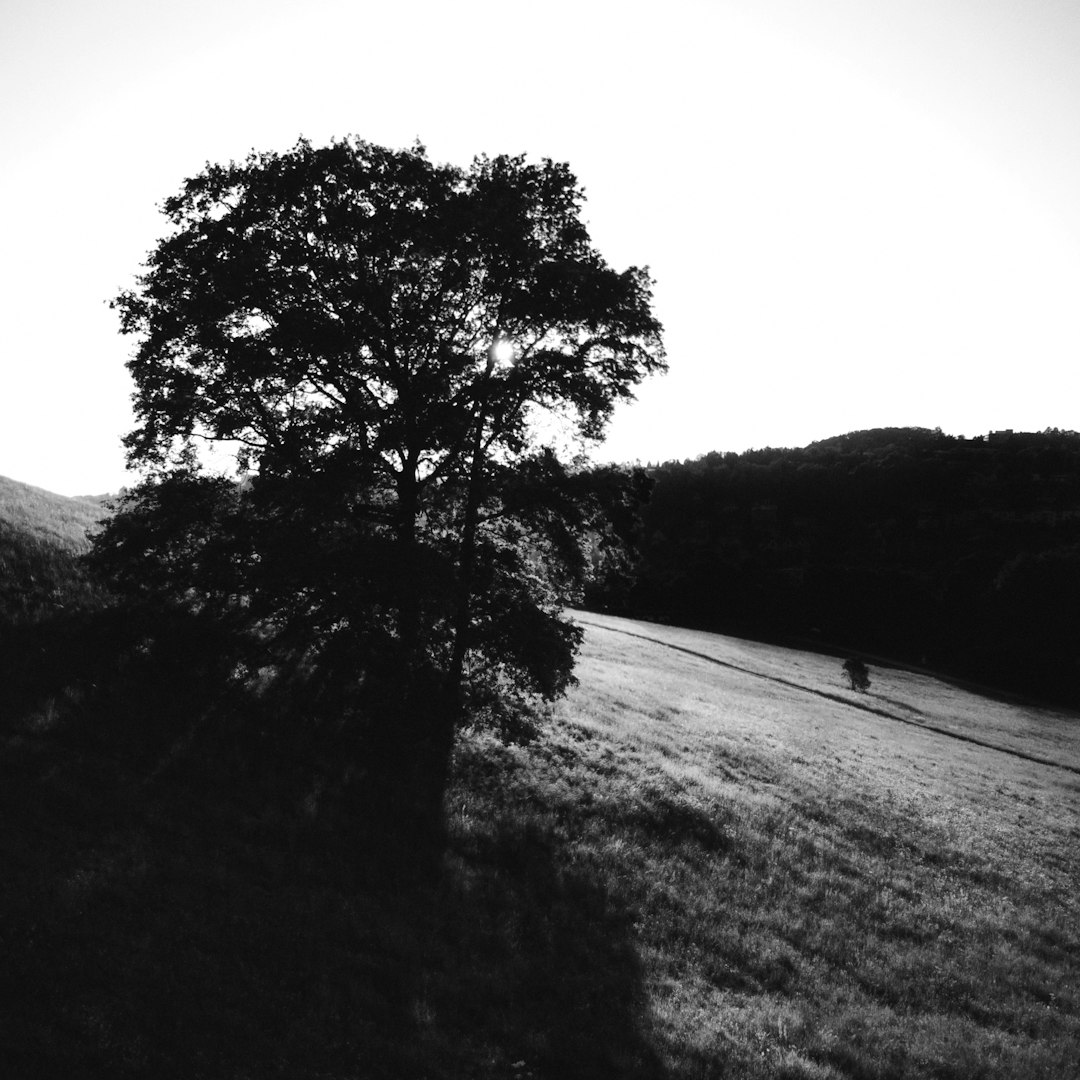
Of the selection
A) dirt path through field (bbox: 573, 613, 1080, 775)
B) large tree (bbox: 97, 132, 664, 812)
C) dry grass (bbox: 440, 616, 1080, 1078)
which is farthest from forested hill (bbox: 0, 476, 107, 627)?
dirt path through field (bbox: 573, 613, 1080, 775)

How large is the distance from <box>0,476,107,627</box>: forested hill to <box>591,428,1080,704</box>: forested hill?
4922 centimetres

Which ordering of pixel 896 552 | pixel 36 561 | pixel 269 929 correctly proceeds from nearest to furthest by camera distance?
pixel 269 929 → pixel 36 561 → pixel 896 552

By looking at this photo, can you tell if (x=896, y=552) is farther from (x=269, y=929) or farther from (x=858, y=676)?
(x=269, y=929)

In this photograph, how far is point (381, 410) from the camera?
15.1m

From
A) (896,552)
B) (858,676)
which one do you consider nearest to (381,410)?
(858,676)

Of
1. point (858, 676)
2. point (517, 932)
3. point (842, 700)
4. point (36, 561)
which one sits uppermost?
point (36, 561)

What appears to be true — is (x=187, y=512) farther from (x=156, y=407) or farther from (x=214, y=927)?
(x=214, y=927)

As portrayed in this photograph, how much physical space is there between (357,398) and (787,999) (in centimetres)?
1390

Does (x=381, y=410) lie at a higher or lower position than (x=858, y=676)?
higher

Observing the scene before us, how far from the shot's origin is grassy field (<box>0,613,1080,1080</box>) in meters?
7.68

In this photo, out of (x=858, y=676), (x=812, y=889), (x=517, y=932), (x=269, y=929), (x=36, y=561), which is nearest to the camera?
(x=269, y=929)

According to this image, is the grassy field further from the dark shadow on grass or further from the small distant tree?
the small distant tree

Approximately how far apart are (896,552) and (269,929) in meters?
105

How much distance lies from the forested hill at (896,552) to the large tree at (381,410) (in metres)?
51.0
